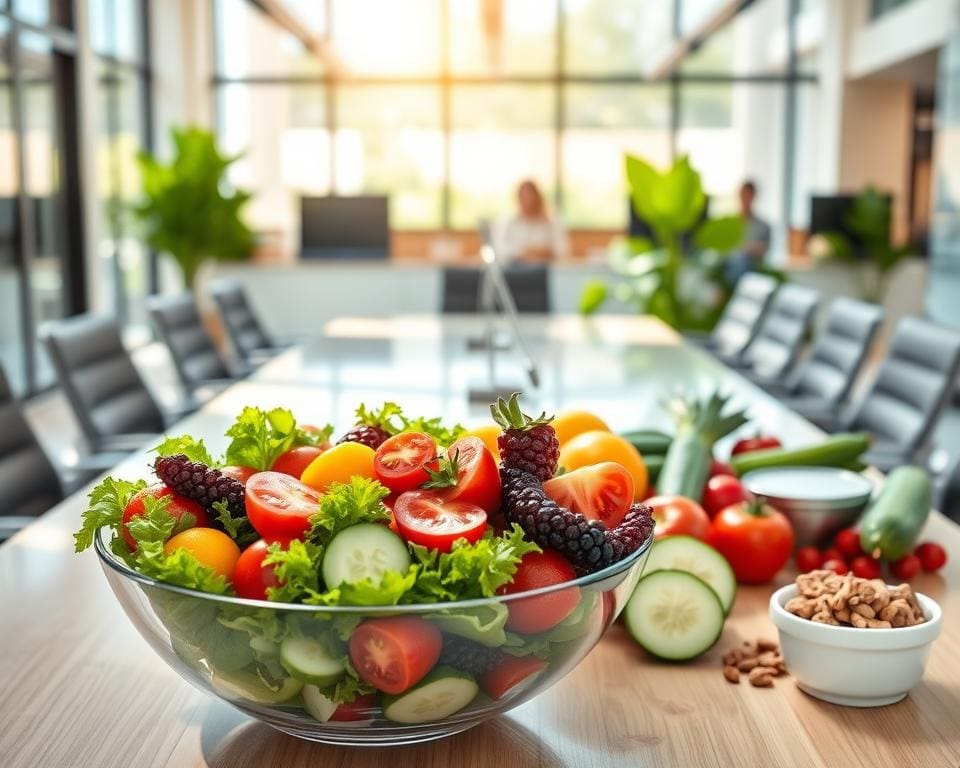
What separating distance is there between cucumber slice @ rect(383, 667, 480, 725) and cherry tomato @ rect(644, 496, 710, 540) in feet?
1.50

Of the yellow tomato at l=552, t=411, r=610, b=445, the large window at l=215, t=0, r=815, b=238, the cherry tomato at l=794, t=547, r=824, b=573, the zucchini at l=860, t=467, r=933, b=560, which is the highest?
the large window at l=215, t=0, r=815, b=238

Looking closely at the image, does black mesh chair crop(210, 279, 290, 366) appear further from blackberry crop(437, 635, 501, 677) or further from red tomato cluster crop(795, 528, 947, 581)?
blackberry crop(437, 635, 501, 677)

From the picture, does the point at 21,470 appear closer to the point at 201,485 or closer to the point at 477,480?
the point at 201,485

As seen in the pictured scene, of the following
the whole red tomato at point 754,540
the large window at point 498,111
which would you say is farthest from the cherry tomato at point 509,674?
the large window at point 498,111

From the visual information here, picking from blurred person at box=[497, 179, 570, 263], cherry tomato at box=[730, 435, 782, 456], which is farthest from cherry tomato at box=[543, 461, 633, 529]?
blurred person at box=[497, 179, 570, 263]

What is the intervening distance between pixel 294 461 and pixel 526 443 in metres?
0.21

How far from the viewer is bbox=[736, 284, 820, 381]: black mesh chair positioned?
159 inches

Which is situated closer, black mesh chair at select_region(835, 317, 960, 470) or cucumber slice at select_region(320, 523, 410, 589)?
cucumber slice at select_region(320, 523, 410, 589)

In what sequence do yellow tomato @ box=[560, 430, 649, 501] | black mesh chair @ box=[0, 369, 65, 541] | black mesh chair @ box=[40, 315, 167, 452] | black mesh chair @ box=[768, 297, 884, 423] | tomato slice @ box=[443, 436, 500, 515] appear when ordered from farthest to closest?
black mesh chair @ box=[768, 297, 884, 423] < black mesh chair @ box=[40, 315, 167, 452] < black mesh chair @ box=[0, 369, 65, 541] < yellow tomato @ box=[560, 430, 649, 501] < tomato slice @ box=[443, 436, 500, 515]

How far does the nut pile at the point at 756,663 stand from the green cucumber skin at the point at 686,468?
30 centimetres

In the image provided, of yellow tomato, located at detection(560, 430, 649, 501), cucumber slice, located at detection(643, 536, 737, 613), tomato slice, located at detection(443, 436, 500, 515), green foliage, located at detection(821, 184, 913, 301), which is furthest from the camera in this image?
green foliage, located at detection(821, 184, 913, 301)

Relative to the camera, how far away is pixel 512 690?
0.85m

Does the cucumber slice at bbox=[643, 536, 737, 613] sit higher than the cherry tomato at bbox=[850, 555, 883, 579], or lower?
higher

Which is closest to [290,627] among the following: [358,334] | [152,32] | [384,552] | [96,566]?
[384,552]
